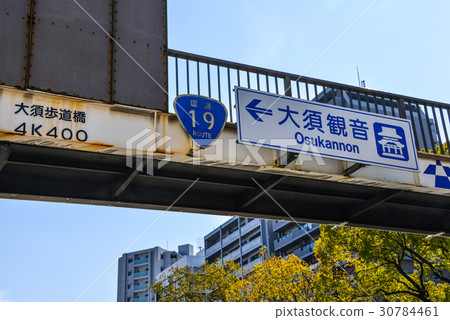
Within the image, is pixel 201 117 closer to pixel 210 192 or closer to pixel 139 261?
pixel 210 192

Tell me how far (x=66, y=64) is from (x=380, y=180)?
19.4ft

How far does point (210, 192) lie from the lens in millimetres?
9688

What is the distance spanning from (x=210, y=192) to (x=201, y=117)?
84.8 inches

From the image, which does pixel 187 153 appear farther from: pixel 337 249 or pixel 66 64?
pixel 337 249

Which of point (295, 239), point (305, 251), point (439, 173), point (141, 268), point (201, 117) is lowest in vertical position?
point (439, 173)

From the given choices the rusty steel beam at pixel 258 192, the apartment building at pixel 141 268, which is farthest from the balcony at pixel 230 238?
the rusty steel beam at pixel 258 192

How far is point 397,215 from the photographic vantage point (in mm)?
11336

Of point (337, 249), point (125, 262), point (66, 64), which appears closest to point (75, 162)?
point (66, 64)

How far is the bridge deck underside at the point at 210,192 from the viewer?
813cm

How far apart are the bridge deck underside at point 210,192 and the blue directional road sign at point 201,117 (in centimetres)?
106

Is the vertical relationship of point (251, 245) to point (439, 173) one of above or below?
above

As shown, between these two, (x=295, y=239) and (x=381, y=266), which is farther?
(x=295, y=239)

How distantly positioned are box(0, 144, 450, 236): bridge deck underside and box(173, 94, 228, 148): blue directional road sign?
1.06 m

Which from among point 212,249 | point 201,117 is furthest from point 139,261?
point 201,117
